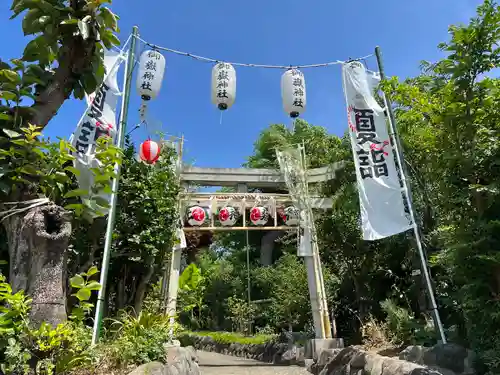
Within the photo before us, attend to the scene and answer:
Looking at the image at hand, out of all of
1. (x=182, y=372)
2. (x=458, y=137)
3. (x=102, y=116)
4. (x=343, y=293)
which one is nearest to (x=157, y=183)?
(x=102, y=116)

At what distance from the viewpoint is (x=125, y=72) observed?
7465 millimetres

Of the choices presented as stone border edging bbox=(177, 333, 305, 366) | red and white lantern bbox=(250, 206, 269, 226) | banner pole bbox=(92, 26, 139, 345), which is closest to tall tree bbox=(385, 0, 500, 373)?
banner pole bbox=(92, 26, 139, 345)

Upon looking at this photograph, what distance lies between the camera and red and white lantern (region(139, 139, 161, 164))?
26.6 feet

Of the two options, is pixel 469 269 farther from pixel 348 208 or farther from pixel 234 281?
pixel 234 281

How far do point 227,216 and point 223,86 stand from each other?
4.30 metres

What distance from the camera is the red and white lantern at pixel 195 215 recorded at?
11383 millimetres

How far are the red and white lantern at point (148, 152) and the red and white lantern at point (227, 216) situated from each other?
3903mm

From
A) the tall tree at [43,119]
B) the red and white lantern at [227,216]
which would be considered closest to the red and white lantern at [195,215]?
the red and white lantern at [227,216]

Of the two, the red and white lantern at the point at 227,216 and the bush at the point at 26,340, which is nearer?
the bush at the point at 26,340

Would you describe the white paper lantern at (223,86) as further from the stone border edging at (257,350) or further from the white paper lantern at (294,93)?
the stone border edging at (257,350)

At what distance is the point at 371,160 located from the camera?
7848 mm

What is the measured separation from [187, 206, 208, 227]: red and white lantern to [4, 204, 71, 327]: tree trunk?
7935 mm

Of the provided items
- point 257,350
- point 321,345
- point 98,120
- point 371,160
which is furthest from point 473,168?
point 257,350

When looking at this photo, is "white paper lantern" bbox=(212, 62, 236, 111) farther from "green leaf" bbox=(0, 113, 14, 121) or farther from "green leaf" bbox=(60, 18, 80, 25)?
"green leaf" bbox=(0, 113, 14, 121)
